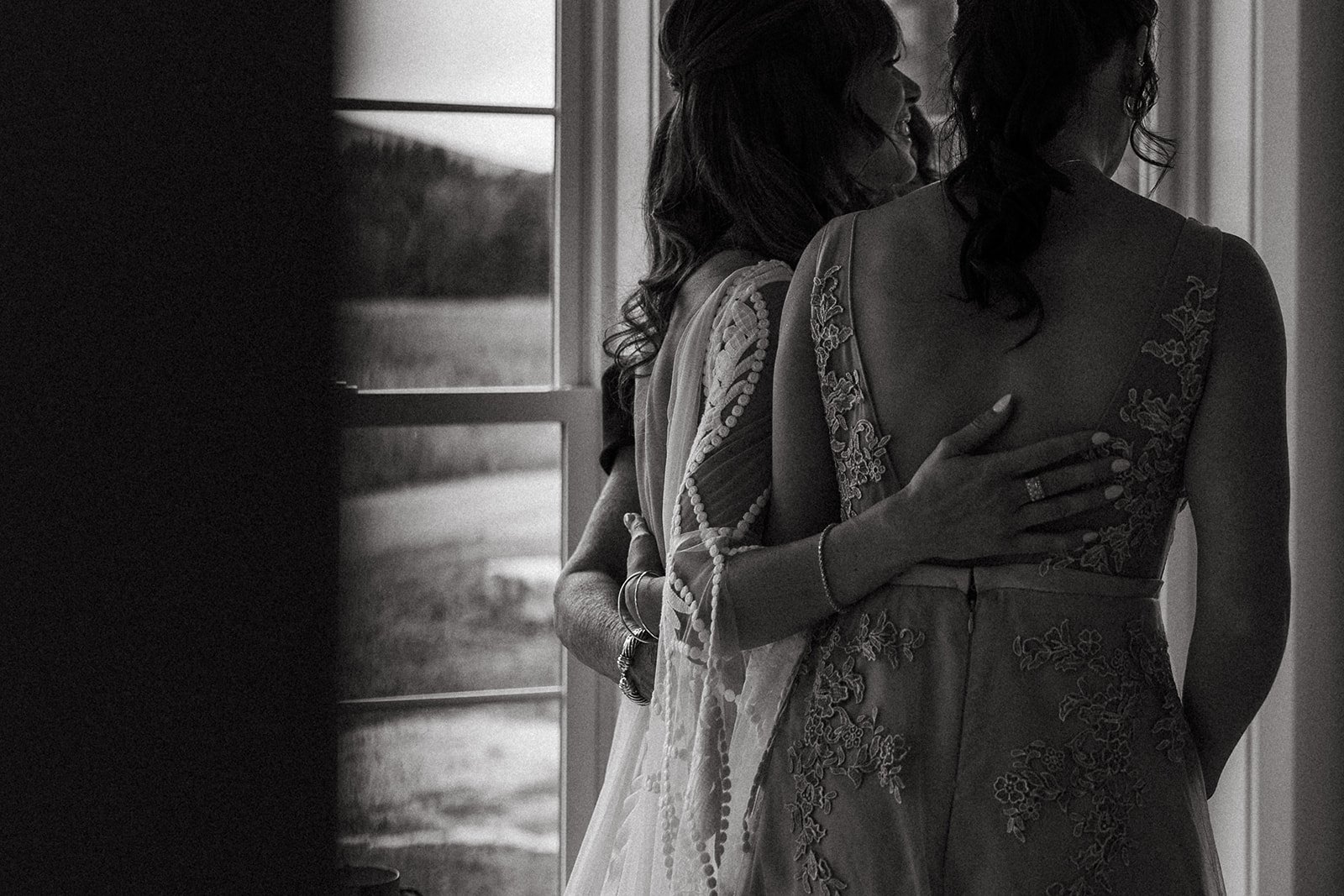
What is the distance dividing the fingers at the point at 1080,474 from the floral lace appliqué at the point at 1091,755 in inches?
4.8

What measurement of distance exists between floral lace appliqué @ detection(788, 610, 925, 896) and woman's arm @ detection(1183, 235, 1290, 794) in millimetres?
272

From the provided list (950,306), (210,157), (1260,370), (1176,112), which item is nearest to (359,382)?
(210,157)

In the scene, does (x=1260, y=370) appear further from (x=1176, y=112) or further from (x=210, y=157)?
(x=210, y=157)

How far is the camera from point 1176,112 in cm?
191

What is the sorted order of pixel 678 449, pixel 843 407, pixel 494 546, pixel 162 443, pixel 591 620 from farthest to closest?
pixel 494 546 < pixel 591 620 < pixel 678 449 < pixel 843 407 < pixel 162 443

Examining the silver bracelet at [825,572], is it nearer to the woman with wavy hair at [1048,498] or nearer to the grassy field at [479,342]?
the woman with wavy hair at [1048,498]

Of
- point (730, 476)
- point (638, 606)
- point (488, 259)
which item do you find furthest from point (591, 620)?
point (488, 259)

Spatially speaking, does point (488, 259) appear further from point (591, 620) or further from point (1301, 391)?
point (1301, 391)

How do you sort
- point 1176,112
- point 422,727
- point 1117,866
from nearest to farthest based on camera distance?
point 422,727 < point 1117,866 < point 1176,112

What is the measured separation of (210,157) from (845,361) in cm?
101

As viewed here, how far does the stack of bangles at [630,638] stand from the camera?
1519 mm

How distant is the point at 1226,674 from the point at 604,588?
81 cm

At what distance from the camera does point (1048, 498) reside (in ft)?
3.58

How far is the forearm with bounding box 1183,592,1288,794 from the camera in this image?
44.5 inches
